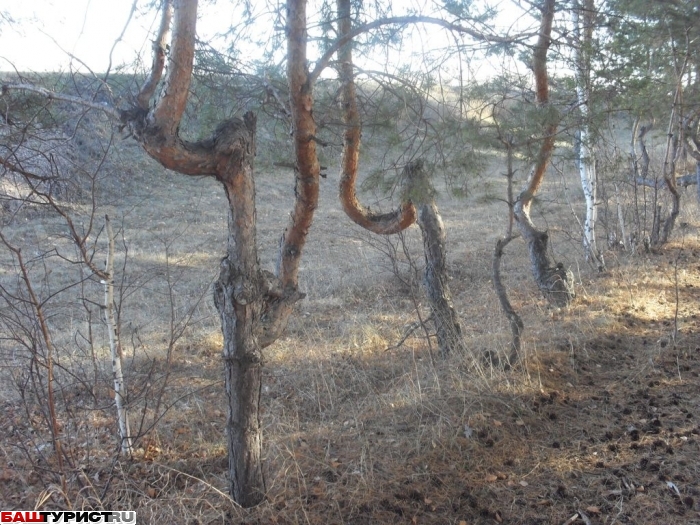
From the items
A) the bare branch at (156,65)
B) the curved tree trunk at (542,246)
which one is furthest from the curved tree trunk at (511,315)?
the bare branch at (156,65)

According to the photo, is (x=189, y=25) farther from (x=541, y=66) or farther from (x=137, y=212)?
(x=137, y=212)

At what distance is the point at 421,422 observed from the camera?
397 cm

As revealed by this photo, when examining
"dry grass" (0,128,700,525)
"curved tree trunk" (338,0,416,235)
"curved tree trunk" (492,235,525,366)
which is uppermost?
"curved tree trunk" (338,0,416,235)

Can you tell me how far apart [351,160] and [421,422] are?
247 centimetres

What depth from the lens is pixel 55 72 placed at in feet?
11.1

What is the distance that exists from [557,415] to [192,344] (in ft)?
16.5

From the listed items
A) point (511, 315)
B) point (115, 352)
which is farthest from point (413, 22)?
point (115, 352)

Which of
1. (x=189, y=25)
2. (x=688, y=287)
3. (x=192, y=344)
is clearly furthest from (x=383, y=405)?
(x=688, y=287)

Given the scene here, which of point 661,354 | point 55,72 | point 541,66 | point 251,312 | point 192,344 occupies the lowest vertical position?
point 192,344

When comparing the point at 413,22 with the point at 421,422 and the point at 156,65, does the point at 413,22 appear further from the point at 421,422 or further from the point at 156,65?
the point at 421,422

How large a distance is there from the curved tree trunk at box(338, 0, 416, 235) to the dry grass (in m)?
0.86

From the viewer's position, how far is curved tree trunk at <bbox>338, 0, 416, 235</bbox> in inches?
178
